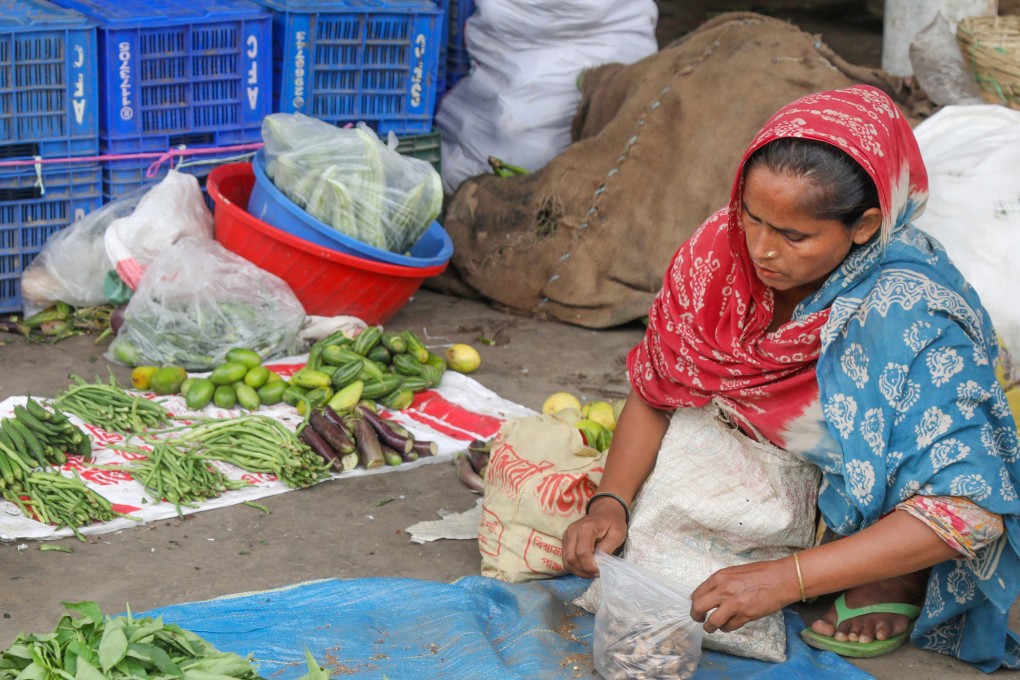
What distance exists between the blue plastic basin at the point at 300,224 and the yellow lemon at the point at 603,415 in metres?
1.16

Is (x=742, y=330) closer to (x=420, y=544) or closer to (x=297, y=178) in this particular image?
(x=420, y=544)

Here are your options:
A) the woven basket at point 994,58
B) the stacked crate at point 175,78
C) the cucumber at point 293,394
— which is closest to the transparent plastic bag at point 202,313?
the cucumber at point 293,394

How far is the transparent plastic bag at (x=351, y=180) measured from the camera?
193 inches

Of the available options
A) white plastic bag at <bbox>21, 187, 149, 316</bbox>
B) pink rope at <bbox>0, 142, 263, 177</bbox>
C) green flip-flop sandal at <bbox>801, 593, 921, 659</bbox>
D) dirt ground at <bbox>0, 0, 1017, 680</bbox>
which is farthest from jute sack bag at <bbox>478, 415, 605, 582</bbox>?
pink rope at <bbox>0, 142, 263, 177</bbox>

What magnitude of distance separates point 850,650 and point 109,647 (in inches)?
68.9

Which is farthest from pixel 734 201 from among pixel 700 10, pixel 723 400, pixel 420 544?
pixel 700 10

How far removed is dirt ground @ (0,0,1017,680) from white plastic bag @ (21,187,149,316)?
0.70 ft

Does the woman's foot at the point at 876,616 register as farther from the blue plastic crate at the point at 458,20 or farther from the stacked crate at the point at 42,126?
the blue plastic crate at the point at 458,20

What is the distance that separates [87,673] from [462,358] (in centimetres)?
260

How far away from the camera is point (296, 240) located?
482cm

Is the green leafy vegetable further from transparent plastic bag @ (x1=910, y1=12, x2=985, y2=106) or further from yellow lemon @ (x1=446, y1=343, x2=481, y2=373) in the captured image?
transparent plastic bag @ (x1=910, y1=12, x2=985, y2=106)

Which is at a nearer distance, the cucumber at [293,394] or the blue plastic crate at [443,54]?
the cucumber at [293,394]

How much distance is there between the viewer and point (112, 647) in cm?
245

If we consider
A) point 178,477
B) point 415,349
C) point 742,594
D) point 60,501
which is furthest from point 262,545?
point 742,594
